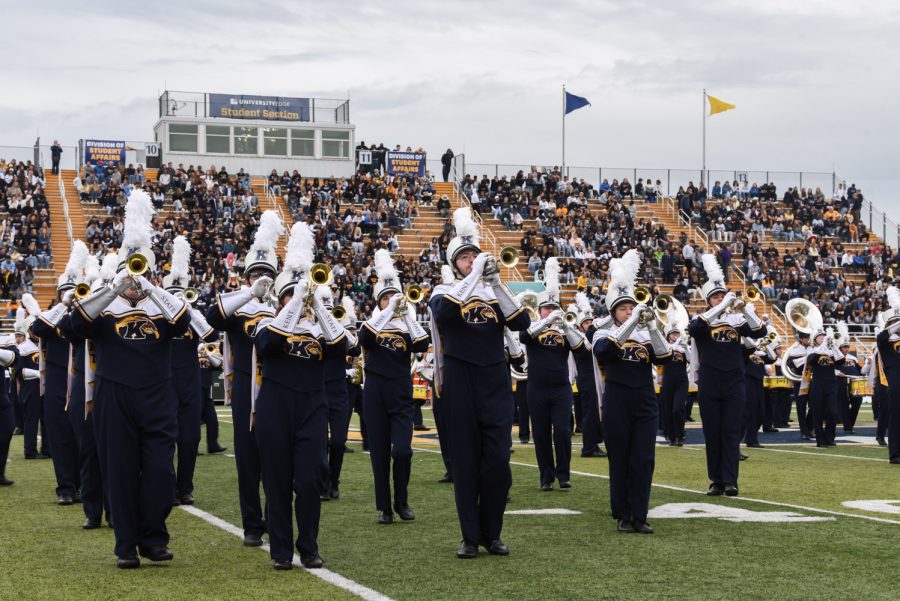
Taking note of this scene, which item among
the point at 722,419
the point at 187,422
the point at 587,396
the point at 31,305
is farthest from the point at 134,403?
the point at 587,396

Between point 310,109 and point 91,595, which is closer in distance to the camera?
point 91,595

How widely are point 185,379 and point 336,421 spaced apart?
4.81 ft

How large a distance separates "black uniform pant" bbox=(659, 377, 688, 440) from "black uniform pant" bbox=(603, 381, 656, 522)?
944cm

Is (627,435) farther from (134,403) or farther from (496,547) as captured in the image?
(134,403)

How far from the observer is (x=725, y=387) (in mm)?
12625

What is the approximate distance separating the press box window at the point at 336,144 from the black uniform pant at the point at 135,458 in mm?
42677

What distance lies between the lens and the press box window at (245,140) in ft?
163

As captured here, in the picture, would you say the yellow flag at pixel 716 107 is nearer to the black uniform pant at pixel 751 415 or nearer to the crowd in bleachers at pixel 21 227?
the crowd in bleachers at pixel 21 227

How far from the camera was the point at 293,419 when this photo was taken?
27.4 feet

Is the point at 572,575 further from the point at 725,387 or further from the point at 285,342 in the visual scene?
the point at 725,387

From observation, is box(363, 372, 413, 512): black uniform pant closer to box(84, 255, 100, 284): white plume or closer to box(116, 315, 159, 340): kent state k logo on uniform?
box(84, 255, 100, 284): white plume

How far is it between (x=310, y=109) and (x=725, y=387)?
133ft

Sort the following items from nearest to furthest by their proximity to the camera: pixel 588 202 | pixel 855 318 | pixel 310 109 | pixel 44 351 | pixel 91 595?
pixel 91 595 → pixel 44 351 → pixel 855 318 → pixel 588 202 → pixel 310 109

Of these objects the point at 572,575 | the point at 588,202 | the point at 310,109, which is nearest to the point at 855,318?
the point at 588,202
